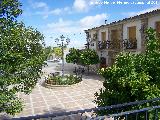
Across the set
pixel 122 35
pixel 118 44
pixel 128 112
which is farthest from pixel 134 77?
pixel 118 44

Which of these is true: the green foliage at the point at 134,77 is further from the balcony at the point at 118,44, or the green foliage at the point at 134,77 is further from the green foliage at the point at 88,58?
the green foliage at the point at 88,58

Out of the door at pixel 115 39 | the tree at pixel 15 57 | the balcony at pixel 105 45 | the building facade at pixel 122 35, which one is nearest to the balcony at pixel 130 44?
the building facade at pixel 122 35

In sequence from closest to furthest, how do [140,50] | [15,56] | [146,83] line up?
[146,83], [15,56], [140,50]

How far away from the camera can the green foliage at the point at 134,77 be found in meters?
6.22

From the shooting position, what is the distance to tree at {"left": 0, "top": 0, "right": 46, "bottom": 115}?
8086 millimetres

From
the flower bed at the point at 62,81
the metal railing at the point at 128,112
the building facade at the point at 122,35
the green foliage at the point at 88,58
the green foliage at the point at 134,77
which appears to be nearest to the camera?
the metal railing at the point at 128,112

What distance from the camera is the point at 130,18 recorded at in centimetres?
2202

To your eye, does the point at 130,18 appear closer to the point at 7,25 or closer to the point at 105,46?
the point at 105,46

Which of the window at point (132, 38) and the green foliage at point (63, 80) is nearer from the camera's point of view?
the window at point (132, 38)

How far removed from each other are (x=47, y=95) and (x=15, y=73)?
10.4 meters

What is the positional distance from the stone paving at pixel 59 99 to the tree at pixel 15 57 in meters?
5.74

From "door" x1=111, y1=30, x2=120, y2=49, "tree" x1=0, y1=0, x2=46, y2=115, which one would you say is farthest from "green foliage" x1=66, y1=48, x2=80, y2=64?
"tree" x1=0, y1=0, x2=46, y2=115

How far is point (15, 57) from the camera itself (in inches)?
323

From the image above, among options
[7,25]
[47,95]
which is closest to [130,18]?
[47,95]
